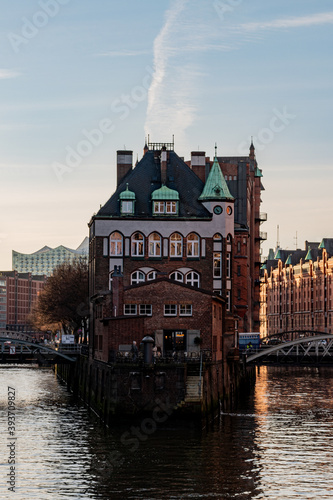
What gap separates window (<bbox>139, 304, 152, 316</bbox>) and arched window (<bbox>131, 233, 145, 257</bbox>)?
21.8 meters

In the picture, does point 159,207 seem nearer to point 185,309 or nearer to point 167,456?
point 185,309

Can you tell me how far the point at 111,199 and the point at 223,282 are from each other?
44.3 ft

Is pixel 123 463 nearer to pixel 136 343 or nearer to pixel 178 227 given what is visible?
pixel 136 343

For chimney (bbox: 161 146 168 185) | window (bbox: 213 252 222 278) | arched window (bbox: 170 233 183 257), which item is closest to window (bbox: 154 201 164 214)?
arched window (bbox: 170 233 183 257)

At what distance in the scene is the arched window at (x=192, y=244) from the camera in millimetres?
98562

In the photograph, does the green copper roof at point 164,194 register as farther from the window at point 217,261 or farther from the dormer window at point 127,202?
the window at point 217,261

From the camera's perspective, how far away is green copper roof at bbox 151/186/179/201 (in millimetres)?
99500

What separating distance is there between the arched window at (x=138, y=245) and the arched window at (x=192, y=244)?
4251 millimetres

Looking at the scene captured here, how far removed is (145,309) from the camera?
76.8m

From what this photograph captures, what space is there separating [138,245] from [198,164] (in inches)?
511

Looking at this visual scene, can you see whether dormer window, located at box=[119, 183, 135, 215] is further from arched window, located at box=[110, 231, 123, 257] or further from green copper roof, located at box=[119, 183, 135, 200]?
arched window, located at box=[110, 231, 123, 257]

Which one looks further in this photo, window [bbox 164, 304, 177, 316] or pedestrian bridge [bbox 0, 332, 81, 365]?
pedestrian bridge [bbox 0, 332, 81, 365]

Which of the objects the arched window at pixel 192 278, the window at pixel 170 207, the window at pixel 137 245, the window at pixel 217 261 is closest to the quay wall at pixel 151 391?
the arched window at pixel 192 278

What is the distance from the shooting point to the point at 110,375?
6856 centimetres
